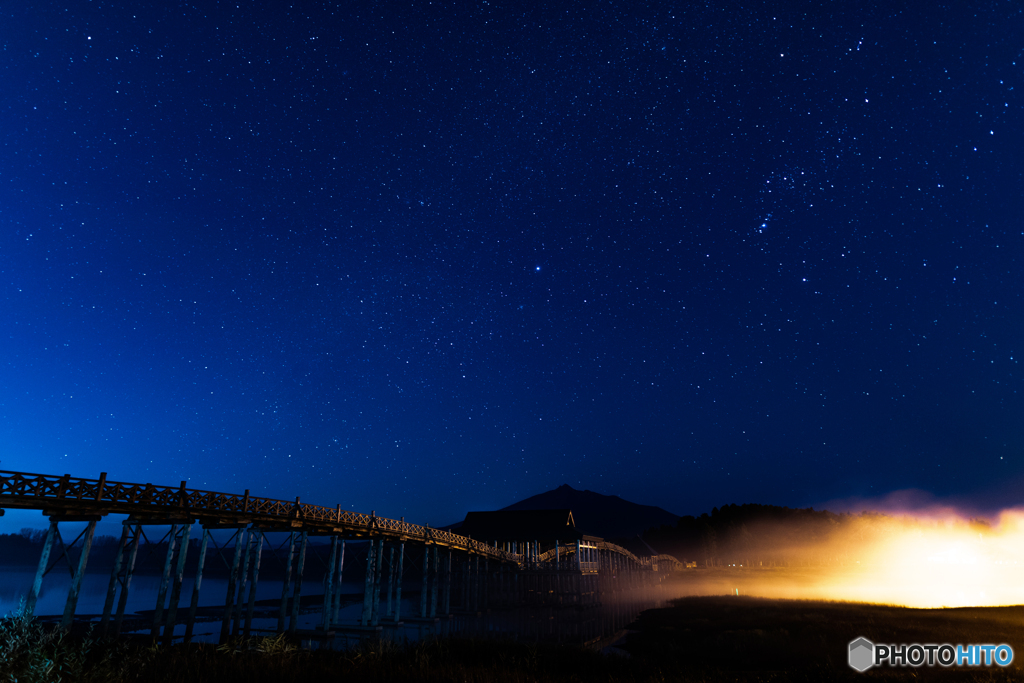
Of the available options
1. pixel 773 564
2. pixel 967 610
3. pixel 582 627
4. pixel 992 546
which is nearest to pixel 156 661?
pixel 582 627

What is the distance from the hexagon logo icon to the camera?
773 inches

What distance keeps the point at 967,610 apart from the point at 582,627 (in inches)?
1011

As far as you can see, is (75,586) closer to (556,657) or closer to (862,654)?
(556,657)

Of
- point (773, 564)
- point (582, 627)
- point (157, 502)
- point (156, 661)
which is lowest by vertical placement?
point (773, 564)

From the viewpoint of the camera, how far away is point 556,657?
744 inches

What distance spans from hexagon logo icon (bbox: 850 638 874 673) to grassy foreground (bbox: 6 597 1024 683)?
55 centimetres

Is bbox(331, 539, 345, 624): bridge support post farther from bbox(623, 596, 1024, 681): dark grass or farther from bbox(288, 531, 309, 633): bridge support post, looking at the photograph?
bbox(623, 596, 1024, 681): dark grass

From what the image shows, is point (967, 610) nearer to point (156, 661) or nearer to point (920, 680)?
point (920, 680)

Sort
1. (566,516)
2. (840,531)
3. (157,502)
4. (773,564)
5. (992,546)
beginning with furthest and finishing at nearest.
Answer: (992,546)
(840,531)
(773,564)
(566,516)
(157,502)

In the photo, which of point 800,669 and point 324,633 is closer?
point 800,669

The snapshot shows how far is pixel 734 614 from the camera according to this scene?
38.7 meters

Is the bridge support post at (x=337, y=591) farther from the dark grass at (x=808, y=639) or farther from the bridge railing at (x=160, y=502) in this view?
the dark grass at (x=808, y=639)

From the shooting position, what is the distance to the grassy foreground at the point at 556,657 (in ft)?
38.9

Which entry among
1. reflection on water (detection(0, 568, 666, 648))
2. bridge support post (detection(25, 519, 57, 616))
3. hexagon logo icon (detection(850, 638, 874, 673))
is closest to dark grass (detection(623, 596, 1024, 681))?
hexagon logo icon (detection(850, 638, 874, 673))
